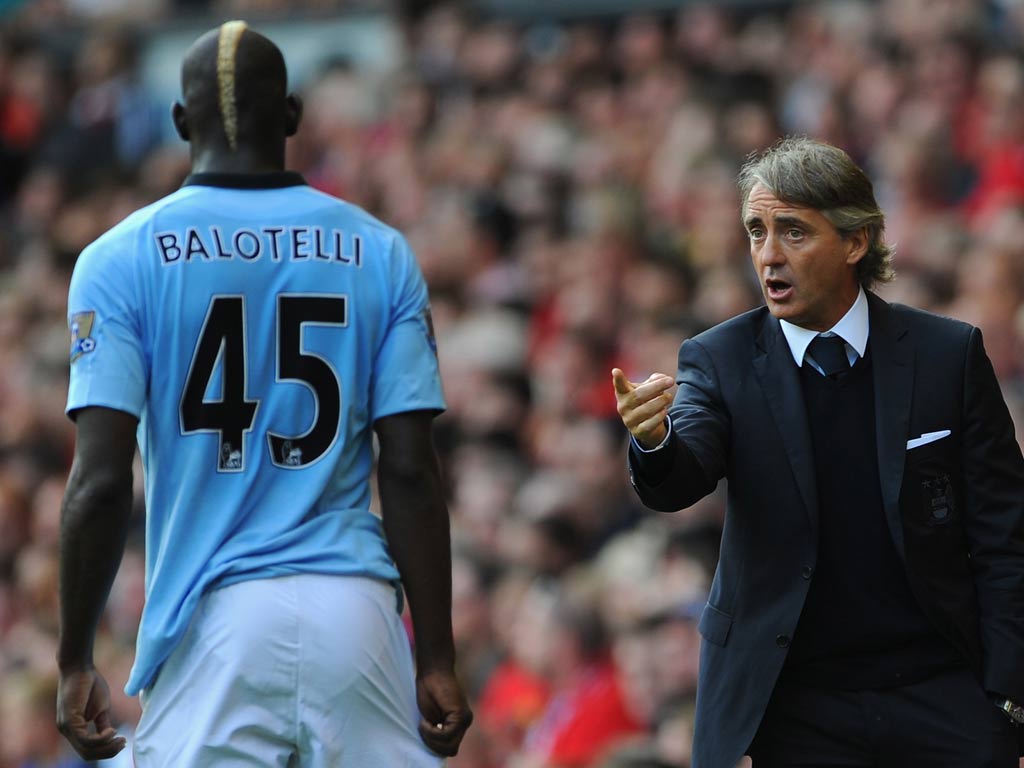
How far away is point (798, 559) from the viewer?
13.4ft

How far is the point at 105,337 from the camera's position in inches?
168

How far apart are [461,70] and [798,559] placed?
9.09 m

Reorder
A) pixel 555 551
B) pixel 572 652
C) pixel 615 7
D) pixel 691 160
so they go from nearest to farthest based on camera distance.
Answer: pixel 572 652
pixel 555 551
pixel 691 160
pixel 615 7

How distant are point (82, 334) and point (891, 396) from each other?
1783 millimetres

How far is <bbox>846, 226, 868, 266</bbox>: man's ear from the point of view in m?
4.20

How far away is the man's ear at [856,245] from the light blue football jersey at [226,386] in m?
1.04

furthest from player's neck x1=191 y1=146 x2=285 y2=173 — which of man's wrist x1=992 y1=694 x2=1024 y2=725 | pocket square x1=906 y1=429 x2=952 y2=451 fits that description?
man's wrist x1=992 y1=694 x2=1024 y2=725

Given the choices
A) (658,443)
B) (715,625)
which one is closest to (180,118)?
(658,443)

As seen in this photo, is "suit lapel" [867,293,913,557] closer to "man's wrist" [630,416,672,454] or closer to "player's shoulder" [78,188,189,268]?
"man's wrist" [630,416,672,454]

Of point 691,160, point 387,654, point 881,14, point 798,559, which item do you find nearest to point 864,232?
point 798,559

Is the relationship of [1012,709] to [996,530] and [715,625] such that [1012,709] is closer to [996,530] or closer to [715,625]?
[996,530]

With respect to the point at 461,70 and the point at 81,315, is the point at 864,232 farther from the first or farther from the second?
the point at 461,70

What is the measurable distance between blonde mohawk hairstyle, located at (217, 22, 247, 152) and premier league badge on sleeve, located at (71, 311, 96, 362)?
0.52 metres

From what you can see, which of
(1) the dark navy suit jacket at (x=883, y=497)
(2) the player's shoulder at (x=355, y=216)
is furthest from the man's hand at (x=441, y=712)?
(2) the player's shoulder at (x=355, y=216)
